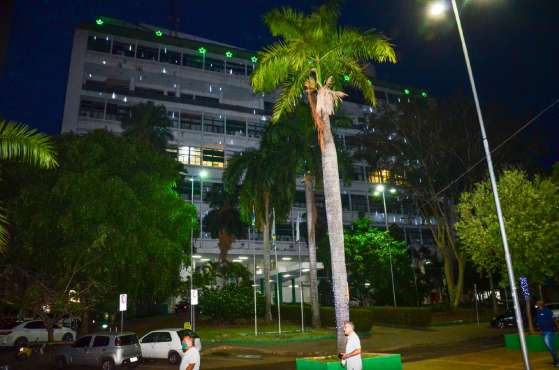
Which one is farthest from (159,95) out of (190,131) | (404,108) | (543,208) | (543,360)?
(543,360)

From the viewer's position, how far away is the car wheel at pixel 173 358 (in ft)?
60.8

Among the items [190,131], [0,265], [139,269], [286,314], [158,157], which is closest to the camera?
[0,265]

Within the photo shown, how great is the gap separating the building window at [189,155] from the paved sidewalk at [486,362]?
47.5 m

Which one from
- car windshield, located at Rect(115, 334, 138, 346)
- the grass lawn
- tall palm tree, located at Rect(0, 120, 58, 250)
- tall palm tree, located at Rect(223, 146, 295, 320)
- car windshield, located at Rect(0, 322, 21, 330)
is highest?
tall palm tree, located at Rect(223, 146, 295, 320)

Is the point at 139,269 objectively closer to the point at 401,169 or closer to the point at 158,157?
the point at 158,157

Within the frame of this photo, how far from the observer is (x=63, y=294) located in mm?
24547

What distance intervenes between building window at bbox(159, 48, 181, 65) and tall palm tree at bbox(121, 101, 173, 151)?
16.6m

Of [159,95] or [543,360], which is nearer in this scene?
[543,360]

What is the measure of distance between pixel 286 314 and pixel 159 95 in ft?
120

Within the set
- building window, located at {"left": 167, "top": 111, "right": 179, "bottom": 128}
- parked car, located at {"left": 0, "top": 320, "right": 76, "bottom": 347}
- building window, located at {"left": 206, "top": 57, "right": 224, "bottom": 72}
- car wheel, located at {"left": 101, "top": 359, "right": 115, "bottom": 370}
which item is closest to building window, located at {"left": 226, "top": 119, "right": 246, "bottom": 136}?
building window, located at {"left": 167, "top": 111, "right": 179, "bottom": 128}

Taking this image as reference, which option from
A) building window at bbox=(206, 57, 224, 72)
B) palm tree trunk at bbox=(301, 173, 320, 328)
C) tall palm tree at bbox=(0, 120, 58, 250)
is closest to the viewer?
tall palm tree at bbox=(0, 120, 58, 250)

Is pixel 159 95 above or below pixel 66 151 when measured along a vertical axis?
above

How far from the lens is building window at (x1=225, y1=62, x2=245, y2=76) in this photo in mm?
66938

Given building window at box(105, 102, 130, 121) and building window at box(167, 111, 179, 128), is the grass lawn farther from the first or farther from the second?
building window at box(105, 102, 130, 121)
